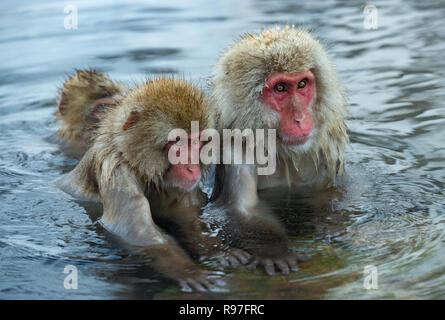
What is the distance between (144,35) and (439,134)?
659 cm

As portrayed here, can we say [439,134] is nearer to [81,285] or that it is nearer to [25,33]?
[81,285]

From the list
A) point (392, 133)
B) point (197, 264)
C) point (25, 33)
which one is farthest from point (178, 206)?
point (25, 33)

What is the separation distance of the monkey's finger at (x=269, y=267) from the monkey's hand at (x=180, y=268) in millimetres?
320

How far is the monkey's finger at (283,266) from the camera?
4328 mm

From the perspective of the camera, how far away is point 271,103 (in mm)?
5133

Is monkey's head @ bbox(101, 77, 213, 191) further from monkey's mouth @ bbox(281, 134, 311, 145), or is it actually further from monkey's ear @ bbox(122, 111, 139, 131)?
monkey's mouth @ bbox(281, 134, 311, 145)

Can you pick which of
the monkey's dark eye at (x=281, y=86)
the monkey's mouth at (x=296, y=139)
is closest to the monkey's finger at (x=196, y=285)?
the monkey's mouth at (x=296, y=139)

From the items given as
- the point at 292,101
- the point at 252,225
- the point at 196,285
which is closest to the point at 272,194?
the point at 252,225

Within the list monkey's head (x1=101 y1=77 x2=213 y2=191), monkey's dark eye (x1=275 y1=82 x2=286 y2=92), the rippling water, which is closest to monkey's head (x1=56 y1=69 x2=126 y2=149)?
the rippling water

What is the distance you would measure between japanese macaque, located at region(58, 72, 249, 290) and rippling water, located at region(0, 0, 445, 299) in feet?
0.65

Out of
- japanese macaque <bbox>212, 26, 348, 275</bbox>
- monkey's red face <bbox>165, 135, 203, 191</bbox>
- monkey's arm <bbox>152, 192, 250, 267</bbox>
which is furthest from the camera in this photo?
japanese macaque <bbox>212, 26, 348, 275</bbox>

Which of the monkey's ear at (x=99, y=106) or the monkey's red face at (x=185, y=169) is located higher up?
the monkey's ear at (x=99, y=106)

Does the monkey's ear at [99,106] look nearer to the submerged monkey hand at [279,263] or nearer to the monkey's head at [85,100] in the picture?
the monkey's head at [85,100]

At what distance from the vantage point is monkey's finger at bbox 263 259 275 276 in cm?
433
